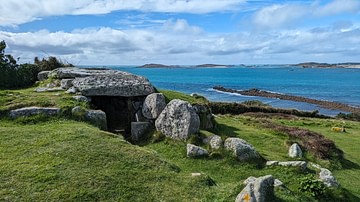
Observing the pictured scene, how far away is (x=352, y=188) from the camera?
16.0 metres

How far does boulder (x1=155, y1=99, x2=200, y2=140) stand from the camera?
17969 millimetres

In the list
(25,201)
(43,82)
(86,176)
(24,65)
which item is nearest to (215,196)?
(86,176)

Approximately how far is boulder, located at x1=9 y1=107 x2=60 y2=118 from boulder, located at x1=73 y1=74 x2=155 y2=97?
3064 millimetres

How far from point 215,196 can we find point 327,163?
9.88 metres

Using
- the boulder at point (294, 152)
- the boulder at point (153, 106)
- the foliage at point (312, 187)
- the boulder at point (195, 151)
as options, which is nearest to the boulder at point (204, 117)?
the boulder at point (153, 106)

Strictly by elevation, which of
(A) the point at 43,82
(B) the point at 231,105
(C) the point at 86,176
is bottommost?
(B) the point at 231,105

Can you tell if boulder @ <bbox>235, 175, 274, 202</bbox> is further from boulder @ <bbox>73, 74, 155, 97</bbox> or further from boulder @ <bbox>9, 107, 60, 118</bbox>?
boulder @ <bbox>73, 74, 155, 97</bbox>

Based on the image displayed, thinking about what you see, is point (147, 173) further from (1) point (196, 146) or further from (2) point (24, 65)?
(2) point (24, 65)

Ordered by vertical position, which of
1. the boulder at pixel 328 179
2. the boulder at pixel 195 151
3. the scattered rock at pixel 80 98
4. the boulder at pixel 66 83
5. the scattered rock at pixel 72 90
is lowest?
the boulder at pixel 328 179

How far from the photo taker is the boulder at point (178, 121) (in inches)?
707

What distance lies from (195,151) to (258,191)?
5.43m

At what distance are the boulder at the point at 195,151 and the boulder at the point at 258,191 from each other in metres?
4.59

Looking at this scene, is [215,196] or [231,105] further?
[231,105]

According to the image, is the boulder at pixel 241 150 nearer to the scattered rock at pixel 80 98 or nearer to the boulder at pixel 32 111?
the scattered rock at pixel 80 98
